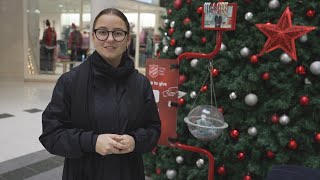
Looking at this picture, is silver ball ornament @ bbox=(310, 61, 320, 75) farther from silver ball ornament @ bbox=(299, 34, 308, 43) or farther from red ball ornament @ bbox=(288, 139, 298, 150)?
red ball ornament @ bbox=(288, 139, 298, 150)

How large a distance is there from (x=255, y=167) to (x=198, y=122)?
62 cm

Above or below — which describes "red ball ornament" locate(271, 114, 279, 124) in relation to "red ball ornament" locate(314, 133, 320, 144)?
above

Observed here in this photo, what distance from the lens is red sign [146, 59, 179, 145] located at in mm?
2311

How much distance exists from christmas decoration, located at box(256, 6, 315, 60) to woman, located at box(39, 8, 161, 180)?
1.14 meters

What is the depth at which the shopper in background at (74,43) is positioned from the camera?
9.92 metres

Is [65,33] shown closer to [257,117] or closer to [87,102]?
[257,117]

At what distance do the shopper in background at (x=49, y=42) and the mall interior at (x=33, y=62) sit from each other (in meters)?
0.10

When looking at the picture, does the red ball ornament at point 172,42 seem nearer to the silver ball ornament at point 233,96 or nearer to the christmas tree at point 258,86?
the christmas tree at point 258,86

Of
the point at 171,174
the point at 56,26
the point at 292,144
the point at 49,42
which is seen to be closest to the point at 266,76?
the point at 292,144

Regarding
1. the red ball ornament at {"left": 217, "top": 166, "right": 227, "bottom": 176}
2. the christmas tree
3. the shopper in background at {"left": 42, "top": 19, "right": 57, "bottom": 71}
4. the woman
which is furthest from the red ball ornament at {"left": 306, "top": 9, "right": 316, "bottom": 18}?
the shopper in background at {"left": 42, "top": 19, "right": 57, "bottom": 71}

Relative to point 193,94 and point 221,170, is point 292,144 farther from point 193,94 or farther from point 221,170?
point 193,94

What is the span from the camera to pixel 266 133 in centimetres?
230

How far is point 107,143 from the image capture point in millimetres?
1182

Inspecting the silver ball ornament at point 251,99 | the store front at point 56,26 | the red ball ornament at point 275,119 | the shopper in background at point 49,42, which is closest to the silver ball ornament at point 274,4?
the silver ball ornament at point 251,99
